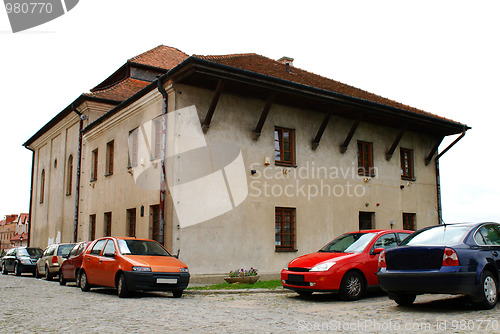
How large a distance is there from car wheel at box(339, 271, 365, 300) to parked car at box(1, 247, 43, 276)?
17.0 meters

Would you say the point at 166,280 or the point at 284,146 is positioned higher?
the point at 284,146

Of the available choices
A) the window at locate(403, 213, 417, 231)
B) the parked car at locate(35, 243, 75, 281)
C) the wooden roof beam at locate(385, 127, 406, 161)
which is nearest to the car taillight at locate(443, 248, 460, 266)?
the wooden roof beam at locate(385, 127, 406, 161)

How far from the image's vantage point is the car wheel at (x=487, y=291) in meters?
8.15

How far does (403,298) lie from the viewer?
9180mm

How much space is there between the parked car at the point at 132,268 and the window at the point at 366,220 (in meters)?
10.3

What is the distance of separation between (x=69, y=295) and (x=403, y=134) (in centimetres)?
1611

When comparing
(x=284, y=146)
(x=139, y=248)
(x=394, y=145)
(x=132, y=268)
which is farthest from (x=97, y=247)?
(x=394, y=145)

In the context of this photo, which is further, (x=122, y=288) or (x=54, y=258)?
(x=54, y=258)

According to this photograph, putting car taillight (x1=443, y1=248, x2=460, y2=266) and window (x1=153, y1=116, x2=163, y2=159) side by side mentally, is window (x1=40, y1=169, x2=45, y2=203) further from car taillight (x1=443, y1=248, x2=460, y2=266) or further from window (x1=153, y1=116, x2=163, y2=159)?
car taillight (x1=443, y1=248, x2=460, y2=266)

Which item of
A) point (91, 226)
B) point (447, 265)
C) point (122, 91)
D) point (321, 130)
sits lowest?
point (447, 265)

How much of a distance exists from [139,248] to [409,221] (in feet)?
46.2

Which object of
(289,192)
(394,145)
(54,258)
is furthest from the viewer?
(394,145)

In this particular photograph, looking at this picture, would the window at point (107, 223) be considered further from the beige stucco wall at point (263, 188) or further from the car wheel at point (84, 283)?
the car wheel at point (84, 283)

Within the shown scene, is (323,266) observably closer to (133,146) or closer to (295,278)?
(295,278)
